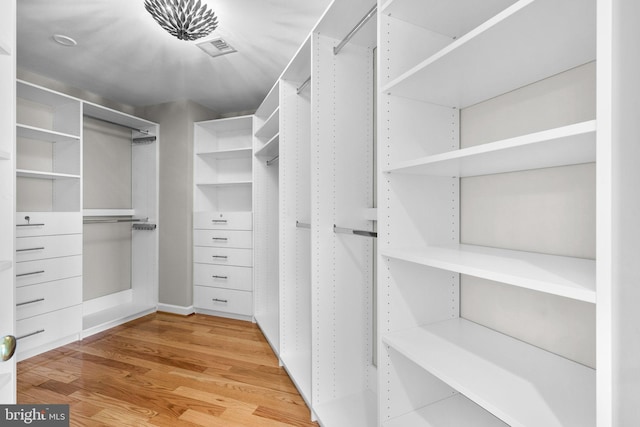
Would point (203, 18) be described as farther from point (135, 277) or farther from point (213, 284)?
point (135, 277)

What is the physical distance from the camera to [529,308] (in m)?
1.11

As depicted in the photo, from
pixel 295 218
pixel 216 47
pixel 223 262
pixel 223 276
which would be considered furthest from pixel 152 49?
pixel 223 276

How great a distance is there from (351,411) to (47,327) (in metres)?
2.54

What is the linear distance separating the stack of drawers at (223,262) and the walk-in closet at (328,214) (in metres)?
0.02

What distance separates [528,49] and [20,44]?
3.25m

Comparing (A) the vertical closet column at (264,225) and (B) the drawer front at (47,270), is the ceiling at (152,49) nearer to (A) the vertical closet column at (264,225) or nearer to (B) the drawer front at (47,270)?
(A) the vertical closet column at (264,225)

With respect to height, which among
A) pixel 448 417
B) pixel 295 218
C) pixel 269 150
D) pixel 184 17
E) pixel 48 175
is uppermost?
pixel 184 17

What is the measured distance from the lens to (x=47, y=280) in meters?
2.63

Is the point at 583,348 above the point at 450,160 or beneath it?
beneath

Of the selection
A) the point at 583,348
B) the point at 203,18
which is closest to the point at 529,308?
the point at 583,348

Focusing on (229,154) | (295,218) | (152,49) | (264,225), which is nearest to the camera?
(295,218)

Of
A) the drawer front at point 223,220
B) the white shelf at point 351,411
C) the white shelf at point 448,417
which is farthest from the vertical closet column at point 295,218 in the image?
the drawer front at point 223,220

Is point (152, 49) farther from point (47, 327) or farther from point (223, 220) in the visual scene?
point (47, 327)

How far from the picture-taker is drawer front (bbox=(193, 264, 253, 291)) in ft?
11.2
